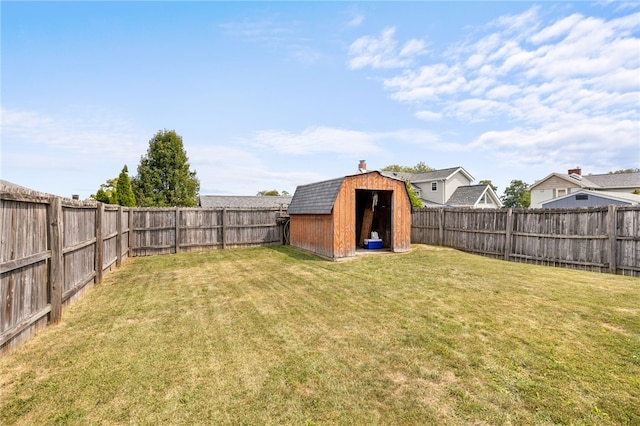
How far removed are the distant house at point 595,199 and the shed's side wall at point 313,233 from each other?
47.8 ft

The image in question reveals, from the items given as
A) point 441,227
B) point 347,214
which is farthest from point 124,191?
point 441,227

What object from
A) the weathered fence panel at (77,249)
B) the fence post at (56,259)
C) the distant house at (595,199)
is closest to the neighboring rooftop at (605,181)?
the distant house at (595,199)

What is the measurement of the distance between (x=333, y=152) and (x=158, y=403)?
2708cm

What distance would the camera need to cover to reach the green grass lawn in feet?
9.34

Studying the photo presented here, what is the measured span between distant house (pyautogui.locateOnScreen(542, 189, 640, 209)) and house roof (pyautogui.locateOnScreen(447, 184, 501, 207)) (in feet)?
18.4

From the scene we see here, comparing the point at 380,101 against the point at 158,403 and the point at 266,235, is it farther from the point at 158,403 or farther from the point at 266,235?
the point at 158,403

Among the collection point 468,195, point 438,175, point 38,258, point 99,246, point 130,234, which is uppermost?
point 438,175

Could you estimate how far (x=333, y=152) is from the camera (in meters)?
28.6

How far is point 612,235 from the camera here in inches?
354

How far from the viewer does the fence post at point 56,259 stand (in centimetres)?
488

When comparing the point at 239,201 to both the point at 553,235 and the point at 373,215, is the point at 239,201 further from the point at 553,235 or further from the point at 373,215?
the point at 553,235

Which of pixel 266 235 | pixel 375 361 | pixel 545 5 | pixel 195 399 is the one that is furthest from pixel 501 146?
pixel 195 399

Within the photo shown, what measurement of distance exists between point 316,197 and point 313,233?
1.66m

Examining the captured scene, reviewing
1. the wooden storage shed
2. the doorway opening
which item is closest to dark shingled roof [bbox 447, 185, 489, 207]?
the doorway opening
